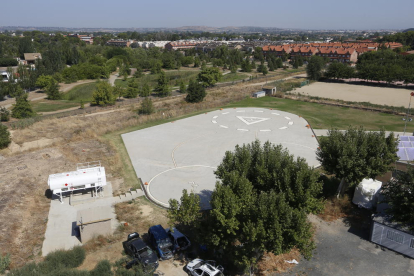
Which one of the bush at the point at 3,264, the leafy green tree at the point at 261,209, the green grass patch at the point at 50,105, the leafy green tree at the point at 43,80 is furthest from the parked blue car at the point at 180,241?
the leafy green tree at the point at 43,80

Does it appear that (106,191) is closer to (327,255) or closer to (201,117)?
(327,255)

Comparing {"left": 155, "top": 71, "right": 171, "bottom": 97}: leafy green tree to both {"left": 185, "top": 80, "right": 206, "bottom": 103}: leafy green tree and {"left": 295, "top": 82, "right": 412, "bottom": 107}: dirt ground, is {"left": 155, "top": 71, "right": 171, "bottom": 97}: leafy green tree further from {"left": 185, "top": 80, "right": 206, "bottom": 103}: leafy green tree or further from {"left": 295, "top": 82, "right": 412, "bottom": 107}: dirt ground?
{"left": 295, "top": 82, "right": 412, "bottom": 107}: dirt ground

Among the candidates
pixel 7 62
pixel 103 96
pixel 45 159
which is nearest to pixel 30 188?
pixel 45 159

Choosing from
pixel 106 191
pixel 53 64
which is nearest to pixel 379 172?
pixel 106 191

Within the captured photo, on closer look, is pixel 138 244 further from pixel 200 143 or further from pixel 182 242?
pixel 200 143

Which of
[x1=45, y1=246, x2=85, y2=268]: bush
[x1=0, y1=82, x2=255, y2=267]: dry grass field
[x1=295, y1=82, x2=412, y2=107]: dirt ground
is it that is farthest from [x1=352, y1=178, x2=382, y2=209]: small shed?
[x1=295, y1=82, x2=412, y2=107]: dirt ground

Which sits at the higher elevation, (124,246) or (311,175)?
(311,175)
